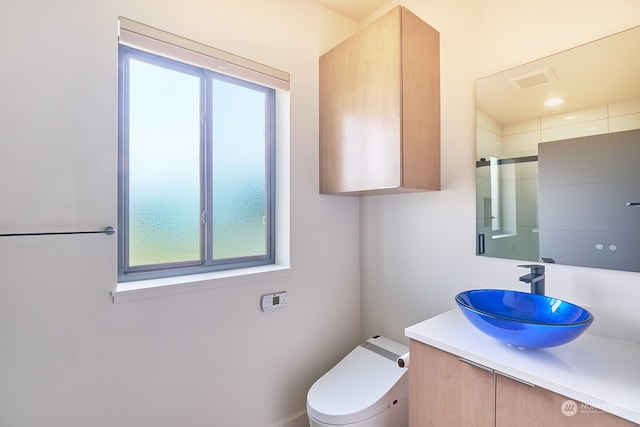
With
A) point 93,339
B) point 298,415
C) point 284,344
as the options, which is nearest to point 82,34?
point 93,339

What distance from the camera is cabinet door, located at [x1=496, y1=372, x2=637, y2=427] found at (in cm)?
82

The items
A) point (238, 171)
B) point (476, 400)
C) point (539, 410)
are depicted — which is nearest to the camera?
point (539, 410)

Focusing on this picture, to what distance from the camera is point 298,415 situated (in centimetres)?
185

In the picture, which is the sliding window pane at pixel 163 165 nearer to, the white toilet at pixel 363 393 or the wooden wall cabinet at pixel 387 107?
the wooden wall cabinet at pixel 387 107

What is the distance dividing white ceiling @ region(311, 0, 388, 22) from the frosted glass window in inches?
27.6

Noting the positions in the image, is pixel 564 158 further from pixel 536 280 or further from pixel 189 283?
pixel 189 283

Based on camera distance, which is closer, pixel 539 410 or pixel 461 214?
pixel 539 410

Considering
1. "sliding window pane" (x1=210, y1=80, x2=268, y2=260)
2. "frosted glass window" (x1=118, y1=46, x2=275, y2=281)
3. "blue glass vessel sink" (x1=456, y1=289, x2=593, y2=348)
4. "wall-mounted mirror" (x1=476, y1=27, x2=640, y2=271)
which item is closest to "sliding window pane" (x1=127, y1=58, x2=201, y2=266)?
"frosted glass window" (x1=118, y1=46, x2=275, y2=281)

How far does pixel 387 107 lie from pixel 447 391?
1.26 metres

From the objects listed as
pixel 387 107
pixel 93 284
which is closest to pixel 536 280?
pixel 387 107

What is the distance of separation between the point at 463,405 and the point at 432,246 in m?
0.86

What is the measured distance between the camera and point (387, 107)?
60.0 inches

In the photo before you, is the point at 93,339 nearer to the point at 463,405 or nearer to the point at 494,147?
the point at 463,405

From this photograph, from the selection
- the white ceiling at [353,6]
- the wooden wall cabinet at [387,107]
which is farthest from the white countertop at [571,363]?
the white ceiling at [353,6]
